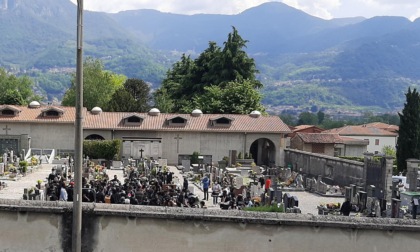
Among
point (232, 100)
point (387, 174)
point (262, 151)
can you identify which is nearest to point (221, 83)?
point (232, 100)

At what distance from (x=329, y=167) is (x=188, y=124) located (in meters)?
14.7

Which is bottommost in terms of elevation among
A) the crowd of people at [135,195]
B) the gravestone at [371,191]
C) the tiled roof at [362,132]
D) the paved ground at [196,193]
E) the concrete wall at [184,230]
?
the paved ground at [196,193]

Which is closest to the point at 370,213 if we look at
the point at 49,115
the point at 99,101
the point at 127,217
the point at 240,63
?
the point at 127,217

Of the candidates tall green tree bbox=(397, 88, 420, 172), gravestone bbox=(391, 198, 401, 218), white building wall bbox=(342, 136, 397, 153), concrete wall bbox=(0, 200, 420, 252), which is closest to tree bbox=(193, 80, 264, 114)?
tall green tree bbox=(397, 88, 420, 172)

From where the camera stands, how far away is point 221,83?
69625mm

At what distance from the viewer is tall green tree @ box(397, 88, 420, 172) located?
52.6m

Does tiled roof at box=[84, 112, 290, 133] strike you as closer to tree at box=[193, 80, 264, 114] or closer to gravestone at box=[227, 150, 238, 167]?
gravestone at box=[227, 150, 238, 167]

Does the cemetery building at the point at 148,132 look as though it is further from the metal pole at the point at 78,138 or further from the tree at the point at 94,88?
the metal pole at the point at 78,138

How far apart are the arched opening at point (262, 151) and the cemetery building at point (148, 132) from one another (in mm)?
625

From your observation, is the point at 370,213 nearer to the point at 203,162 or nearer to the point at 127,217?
the point at 127,217

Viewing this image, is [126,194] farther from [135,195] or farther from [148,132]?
[148,132]

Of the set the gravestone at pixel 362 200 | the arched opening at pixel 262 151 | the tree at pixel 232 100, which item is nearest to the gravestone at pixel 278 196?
the gravestone at pixel 362 200

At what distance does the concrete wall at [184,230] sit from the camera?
14383mm

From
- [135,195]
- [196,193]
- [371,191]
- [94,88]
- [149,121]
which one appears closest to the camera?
[135,195]
